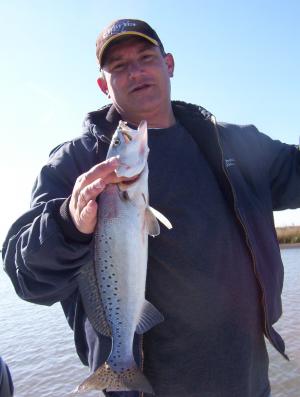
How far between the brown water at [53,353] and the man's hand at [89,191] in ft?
20.0

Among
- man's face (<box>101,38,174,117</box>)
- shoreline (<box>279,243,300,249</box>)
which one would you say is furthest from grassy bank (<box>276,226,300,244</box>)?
man's face (<box>101,38,174,117</box>)

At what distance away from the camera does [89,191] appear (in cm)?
226

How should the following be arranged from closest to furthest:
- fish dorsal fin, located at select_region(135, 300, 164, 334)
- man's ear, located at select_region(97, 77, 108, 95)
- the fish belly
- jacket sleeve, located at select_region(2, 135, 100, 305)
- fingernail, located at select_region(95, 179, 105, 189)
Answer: fingernail, located at select_region(95, 179, 105, 189)
jacket sleeve, located at select_region(2, 135, 100, 305)
the fish belly
fish dorsal fin, located at select_region(135, 300, 164, 334)
man's ear, located at select_region(97, 77, 108, 95)

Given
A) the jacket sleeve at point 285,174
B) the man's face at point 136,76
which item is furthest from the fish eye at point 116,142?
the jacket sleeve at point 285,174

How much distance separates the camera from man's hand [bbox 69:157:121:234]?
7.39 ft

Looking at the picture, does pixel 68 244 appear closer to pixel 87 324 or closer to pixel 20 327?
pixel 87 324

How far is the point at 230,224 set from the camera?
10.3 feet

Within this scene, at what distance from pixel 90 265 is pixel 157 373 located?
0.87 metres

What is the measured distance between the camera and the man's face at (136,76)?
135 inches

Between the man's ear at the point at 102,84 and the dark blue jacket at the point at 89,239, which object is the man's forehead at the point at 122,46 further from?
the dark blue jacket at the point at 89,239

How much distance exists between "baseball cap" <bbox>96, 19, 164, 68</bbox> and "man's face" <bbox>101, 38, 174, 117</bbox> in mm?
48

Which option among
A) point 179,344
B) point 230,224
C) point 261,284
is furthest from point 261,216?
point 179,344

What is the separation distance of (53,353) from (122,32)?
30.0ft

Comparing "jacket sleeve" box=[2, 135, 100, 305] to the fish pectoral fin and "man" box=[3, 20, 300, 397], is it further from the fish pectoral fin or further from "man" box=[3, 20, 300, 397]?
the fish pectoral fin
